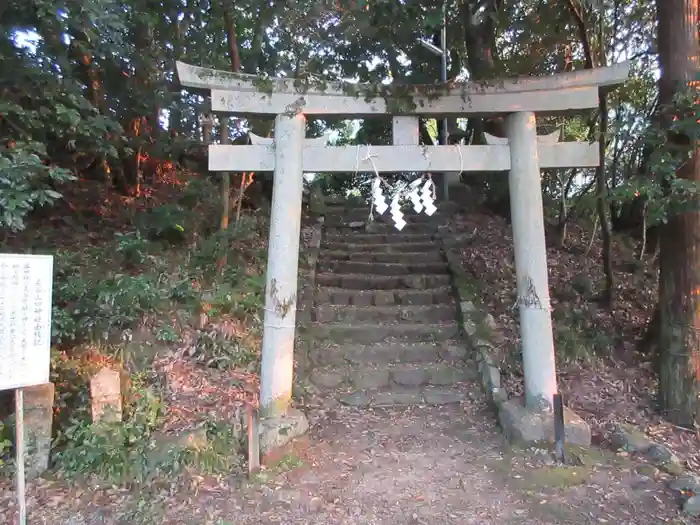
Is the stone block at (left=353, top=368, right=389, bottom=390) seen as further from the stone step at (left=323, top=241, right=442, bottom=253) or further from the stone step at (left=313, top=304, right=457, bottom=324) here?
the stone step at (left=323, top=241, right=442, bottom=253)

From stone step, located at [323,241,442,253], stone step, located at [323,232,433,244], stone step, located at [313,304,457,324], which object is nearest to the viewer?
stone step, located at [313,304,457,324]

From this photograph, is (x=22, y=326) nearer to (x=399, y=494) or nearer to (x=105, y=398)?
(x=105, y=398)

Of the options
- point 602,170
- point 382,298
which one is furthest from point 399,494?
point 602,170

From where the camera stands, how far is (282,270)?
16.0ft

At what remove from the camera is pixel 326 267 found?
28.7ft

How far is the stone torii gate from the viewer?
4809mm

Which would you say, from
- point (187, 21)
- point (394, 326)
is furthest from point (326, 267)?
point (187, 21)

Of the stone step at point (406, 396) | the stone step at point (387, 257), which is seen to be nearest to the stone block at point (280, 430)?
the stone step at point (406, 396)

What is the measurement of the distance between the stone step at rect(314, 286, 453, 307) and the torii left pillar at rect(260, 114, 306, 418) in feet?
9.23

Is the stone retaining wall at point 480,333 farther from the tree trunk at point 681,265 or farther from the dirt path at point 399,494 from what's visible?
the tree trunk at point 681,265

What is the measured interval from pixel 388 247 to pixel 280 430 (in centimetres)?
547

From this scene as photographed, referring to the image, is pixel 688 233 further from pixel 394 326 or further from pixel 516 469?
pixel 394 326

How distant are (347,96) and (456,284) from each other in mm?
3798

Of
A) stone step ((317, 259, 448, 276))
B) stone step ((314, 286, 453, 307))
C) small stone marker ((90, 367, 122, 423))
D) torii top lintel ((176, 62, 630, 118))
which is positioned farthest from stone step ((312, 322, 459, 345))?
torii top lintel ((176, 62, 630, 118))
